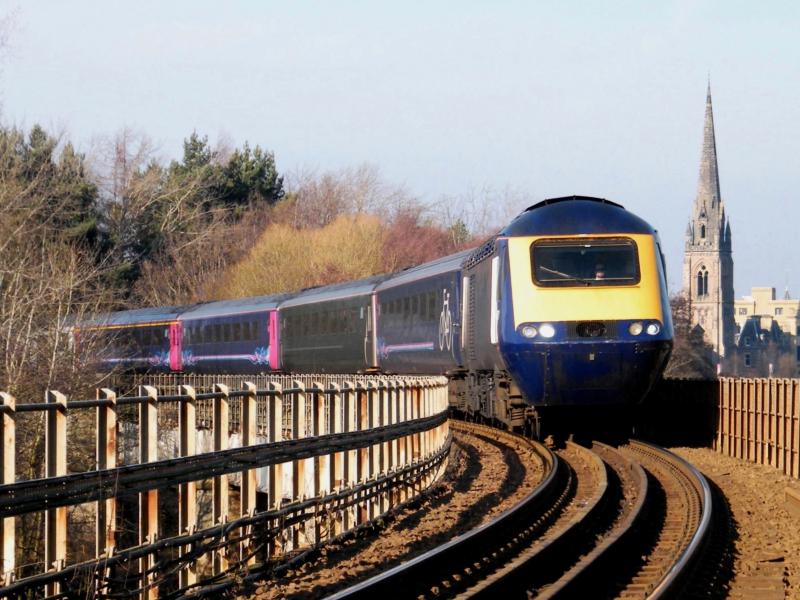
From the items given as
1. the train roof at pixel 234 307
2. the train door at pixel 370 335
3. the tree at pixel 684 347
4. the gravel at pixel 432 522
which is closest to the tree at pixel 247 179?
the tree at pixel 684 347

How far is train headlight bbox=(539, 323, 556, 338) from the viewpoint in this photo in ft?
58.9

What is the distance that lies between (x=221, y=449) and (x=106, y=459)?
1860 mm

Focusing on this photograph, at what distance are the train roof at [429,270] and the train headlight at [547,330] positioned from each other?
5.16 meters

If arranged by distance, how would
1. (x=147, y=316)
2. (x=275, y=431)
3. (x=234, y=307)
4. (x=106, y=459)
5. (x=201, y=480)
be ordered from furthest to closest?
(x=147, y=316)
(x=234, y=307)
(x=275, y=431)
(x=201, y=480)
(x=106, y=459)

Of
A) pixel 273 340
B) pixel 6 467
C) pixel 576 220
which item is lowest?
pixel 6 467

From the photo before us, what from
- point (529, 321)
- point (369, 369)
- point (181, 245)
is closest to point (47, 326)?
point (369, 369)

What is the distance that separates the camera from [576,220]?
18.5 metres

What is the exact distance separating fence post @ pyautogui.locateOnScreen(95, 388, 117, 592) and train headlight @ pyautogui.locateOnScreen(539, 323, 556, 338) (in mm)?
10040

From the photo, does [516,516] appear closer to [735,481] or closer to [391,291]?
[735,481]

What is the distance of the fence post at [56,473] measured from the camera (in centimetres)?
791


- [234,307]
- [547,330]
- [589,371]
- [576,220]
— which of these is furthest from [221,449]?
[234,307]

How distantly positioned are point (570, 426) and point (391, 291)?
8.27 meters

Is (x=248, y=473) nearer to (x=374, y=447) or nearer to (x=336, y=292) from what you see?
(x=374, y=447)

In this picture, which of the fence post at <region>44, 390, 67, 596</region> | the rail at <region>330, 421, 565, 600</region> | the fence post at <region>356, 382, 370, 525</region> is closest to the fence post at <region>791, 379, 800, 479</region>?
the rail at <region>330, 421, 565, 600</region>
